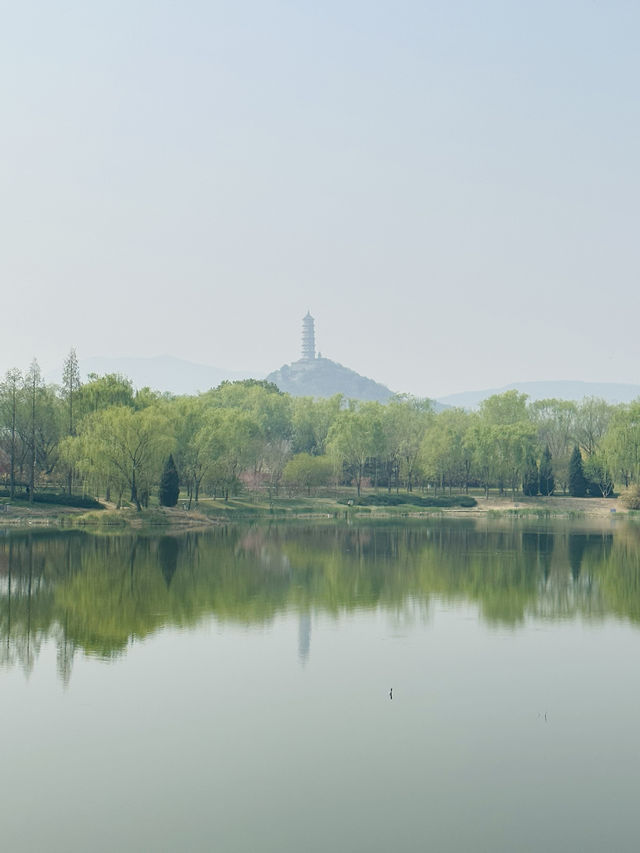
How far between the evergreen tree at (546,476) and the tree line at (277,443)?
13 cm

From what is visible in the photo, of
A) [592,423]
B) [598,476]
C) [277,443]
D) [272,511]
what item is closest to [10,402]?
[272,511]

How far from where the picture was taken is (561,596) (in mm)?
37156

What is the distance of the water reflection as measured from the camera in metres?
30.9

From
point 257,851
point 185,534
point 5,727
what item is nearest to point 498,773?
point 257,851

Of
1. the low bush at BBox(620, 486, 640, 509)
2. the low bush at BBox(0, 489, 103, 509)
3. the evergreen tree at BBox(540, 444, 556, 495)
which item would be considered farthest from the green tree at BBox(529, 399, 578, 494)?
the low bush at BBox(0, 489, 103, 509)

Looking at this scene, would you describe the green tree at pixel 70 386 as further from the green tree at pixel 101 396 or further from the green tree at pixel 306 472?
the green tree at pixel 306 472

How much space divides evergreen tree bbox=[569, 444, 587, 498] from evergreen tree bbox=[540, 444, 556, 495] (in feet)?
9.69

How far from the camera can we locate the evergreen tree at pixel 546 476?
102 metres

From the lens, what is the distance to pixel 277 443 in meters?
105

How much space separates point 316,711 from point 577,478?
8313 cm

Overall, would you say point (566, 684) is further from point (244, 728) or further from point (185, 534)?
point (185, 534)

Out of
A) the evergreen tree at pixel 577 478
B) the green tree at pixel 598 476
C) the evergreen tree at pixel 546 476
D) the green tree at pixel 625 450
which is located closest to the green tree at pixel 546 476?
the evergreen tree at pixel 546 476

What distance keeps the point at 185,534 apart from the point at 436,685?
4106 cm

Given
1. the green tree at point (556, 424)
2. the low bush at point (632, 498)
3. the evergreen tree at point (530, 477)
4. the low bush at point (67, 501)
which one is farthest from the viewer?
the green tree at point (556, 424)
